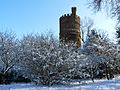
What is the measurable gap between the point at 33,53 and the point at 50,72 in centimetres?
262

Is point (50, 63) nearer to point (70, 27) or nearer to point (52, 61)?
point (52, 61)

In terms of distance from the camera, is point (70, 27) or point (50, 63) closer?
point (50, 63)

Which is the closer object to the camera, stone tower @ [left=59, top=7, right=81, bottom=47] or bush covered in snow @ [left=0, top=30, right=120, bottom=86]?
bush covered in snow @ [left=0, top=30, right=120, bottom=86]

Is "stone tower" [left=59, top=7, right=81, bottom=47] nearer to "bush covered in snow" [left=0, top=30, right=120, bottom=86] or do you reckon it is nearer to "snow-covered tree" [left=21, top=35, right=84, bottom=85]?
"bush covered in snow" [left=0, top=30, right=120, bottom=86]

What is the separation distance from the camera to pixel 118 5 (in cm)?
1592

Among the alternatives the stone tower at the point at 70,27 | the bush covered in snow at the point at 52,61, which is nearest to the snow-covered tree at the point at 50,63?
the bush covered in snow at the point at 52,61

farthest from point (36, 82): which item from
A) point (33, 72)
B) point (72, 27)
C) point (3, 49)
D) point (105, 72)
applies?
point (72, 27)

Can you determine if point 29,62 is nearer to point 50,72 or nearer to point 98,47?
point 50,72

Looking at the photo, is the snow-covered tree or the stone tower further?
the stone tower

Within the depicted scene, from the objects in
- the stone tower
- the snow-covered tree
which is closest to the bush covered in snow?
the snow-covered tree

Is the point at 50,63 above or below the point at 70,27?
below

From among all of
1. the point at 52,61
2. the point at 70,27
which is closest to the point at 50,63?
the point at 52,61

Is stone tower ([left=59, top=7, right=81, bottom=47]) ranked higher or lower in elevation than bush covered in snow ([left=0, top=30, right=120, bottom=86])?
higher

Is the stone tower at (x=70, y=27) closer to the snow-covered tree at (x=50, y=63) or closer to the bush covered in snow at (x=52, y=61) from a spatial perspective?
the bush covered in snow at (x=52, y=61)
